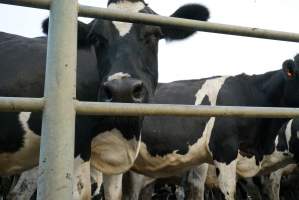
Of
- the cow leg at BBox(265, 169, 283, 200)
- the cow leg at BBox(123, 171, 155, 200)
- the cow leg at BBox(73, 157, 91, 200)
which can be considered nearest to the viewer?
the cow leg at BBox(73, 157, 91, 200)

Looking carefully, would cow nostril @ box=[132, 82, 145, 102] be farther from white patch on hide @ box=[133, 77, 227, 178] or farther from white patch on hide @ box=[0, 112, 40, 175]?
white patch on hide @ box=[133, 77, 227, 178]

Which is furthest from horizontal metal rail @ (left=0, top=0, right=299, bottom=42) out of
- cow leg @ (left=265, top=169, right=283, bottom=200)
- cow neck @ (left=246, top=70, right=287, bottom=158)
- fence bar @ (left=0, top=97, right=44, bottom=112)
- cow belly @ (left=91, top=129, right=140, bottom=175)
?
cow leg @ (left=265, top=169, right=283, bottom=200)

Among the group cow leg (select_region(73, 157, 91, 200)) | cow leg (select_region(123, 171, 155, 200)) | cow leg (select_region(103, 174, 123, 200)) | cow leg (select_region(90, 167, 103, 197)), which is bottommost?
cow leg (select_region(123, 171, 155, 200))

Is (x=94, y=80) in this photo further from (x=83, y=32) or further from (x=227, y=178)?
(x=227, y=178)

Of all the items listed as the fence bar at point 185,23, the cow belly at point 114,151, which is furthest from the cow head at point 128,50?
the fence bar at point 185,23

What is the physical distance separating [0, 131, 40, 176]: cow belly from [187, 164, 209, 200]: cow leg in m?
4.03

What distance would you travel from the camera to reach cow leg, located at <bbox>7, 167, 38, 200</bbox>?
4262mm

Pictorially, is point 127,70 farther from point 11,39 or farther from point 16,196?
point 16,196

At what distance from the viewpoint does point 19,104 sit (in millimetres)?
1187

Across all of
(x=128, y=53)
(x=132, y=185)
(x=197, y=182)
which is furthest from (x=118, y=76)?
(x=197, y=182)

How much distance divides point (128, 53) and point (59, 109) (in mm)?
1431

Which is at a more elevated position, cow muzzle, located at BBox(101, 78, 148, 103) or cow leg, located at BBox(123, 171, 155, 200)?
cow muzzle, located at BBox(101, 78, 148, 103)

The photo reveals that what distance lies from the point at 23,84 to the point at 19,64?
0.21m

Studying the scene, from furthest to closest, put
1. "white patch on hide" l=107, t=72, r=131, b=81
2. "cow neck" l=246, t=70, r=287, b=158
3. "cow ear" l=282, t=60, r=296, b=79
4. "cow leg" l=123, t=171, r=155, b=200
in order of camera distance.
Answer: "cow leg" l=123, t=171, r=155, b=200 → "cow neck" l=246, t=70, r=287, b=158 → "cow ear" l=282, t=60, r=296, b=79 → "white patch on hide" l=107, t=72, r=131, b=81
